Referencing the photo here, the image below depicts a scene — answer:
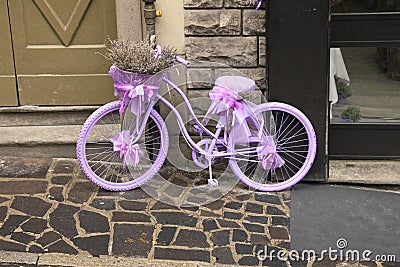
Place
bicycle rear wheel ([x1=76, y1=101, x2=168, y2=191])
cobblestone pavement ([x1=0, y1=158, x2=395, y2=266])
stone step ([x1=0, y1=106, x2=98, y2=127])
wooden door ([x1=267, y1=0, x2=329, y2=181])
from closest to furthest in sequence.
A: cobblestone pavement ([x1=0, y1=158, x2=395, y2=266]) < wooden door ([x1=267, y1=0, x2=329, y2=181]) < bicycle rear wheel ([x1=76, y1=101, x2=168, y2=191]) < stone step ([x1=0, y1=106, x2=98, y2=127])

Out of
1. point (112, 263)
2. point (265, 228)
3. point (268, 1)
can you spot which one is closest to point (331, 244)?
point (265, 228)

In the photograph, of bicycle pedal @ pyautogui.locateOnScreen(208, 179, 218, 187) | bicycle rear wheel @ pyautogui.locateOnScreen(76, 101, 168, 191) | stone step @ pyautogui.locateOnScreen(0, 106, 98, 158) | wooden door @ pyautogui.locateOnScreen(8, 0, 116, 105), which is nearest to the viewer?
bicycle rear wheel @ pyautogui.locateOnScreen(76, 101, 168, 191)

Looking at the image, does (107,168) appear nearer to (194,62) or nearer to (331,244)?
(194,62)

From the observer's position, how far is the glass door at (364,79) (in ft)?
18.9

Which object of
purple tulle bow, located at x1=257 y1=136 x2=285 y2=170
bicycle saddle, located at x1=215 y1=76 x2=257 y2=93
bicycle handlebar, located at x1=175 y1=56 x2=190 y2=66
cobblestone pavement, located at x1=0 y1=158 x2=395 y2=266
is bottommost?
cobblestone pavement, located at x1=0 y1=158 x2=395 y2=266

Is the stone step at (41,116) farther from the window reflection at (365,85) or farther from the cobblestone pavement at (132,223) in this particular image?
the window reflection at (365,85)

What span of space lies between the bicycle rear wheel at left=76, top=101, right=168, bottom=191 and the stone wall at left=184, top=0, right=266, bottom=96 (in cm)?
73

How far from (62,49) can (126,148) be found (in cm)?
124

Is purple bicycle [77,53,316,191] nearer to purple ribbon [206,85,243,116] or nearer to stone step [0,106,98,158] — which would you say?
purple ribbon [206,85,243,116]

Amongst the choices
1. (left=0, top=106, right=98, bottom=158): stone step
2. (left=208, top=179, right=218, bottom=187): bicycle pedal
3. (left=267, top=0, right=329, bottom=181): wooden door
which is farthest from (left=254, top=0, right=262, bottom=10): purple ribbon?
(left=0, top=106, right=98, bottom=158): stone step

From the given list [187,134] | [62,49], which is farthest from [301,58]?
[62,49]

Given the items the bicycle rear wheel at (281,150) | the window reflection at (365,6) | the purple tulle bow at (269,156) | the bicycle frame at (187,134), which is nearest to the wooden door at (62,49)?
the bicycle frame at (187,134)

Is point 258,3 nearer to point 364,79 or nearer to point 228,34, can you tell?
point 228,34

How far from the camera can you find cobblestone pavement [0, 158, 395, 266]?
4863 millimetres
